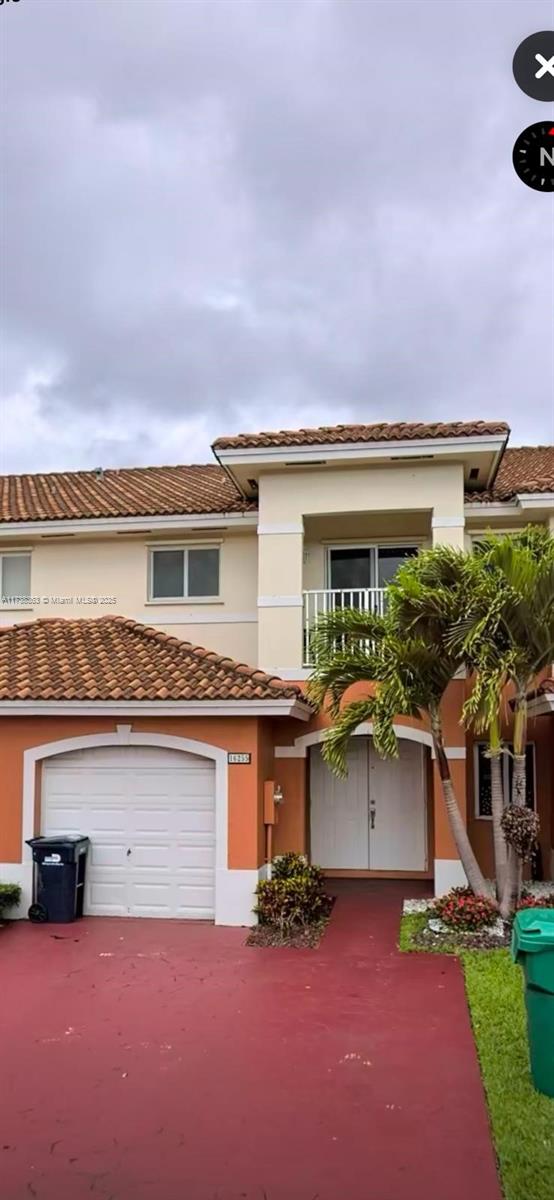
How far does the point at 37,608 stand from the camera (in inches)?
699

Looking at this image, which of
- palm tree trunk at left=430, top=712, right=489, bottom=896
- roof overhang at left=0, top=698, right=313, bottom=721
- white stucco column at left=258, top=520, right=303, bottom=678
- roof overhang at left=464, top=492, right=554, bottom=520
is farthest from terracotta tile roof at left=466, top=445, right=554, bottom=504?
roof overhang at left=0, top=698, right=313, bottom=721

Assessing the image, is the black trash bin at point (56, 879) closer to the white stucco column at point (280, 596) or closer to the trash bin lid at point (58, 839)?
the trash bin lid at point (58, 839)

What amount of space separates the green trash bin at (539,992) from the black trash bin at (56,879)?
7.69 metres

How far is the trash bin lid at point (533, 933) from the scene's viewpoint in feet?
21.5

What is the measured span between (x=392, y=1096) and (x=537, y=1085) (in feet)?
3.63

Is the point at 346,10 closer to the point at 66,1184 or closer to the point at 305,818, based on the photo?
the point at 66,1184

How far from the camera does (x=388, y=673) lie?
1187 centimetres

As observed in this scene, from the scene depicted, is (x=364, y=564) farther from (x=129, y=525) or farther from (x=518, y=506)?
(x=129, y=525)

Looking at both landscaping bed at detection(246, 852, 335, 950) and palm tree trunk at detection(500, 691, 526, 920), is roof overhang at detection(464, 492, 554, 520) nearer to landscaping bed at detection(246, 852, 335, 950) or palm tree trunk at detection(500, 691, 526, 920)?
palm tree trunk at detection(500, 691, 526, 920)

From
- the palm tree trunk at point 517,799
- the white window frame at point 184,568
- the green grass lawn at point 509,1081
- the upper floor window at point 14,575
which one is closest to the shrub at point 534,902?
the palm tree trunk at point 517,799

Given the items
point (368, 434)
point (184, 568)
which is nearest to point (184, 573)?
point (184, 568)

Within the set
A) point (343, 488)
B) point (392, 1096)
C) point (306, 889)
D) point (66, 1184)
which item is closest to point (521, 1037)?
point (392, 1096)

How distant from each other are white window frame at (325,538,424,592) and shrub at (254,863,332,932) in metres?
5.91

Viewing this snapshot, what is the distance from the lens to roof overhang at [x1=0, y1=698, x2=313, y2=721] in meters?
12.7
